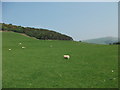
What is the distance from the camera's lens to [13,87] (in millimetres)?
6164

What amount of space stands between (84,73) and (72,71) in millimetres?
578

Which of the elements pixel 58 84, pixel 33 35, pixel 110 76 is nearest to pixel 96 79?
pixel 110 76

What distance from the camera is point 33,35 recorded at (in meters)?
30.6

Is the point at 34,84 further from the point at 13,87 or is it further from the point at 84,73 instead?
the point at 84,73

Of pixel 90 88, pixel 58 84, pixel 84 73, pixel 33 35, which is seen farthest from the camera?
pixel 33 35

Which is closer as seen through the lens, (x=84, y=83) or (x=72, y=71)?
(x=84, y=83)

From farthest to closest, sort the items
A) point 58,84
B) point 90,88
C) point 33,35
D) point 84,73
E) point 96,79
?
point 33,35 → point 84,73 → point 96,79 → point 58,84 → point 90,88

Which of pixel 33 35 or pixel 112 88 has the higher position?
pixel 33 35

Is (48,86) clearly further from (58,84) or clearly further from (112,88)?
(112,88)

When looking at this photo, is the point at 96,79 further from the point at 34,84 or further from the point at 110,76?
the point at 34,84

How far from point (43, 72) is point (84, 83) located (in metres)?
Result: 2.03

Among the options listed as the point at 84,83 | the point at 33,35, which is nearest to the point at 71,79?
the point at 84,83

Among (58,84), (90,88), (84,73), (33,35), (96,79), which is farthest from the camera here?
(33,35)

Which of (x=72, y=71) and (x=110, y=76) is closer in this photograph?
(x=110, y=76)
